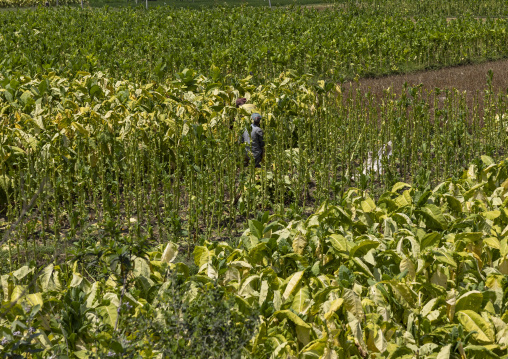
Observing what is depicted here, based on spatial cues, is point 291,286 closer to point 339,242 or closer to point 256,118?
point 339,242

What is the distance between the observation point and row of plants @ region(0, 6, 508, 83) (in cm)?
1270

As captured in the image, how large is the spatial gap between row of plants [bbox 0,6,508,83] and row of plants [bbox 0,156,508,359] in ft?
25.2

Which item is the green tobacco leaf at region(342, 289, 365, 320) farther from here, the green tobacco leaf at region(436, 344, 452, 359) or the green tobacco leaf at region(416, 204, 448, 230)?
the green tobacco leaf at region(416, 204, 448, 230)

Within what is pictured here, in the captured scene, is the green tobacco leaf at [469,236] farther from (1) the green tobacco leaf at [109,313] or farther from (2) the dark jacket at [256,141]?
(2) the dark jacket at [256,141]

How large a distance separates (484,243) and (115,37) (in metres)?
14.6

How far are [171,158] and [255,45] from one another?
7957 millimetres

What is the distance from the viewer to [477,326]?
269cm

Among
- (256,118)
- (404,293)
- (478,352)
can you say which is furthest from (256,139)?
(478,352)

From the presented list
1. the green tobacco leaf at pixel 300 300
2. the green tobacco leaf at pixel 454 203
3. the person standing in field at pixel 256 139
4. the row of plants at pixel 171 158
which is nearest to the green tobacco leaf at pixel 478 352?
the green tobacco leaf at pixel 300 300

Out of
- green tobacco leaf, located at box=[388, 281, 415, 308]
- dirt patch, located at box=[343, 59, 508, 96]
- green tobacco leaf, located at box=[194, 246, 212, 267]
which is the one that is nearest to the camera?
green tobacco leaf, located at box=[388, 281, 415, 308]

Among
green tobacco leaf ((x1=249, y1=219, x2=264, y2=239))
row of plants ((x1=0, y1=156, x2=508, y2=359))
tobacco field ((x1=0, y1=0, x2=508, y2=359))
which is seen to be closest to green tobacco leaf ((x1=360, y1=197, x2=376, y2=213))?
tobacco field ((x1=0, y1=0, x2=508, y2=359))

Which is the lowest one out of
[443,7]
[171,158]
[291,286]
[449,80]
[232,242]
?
[232,242]

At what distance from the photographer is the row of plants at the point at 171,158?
19.0 ft

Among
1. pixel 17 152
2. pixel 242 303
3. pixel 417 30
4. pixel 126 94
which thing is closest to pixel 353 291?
pixel 242 303
